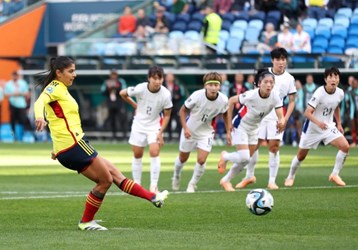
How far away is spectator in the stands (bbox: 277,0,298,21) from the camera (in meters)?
35.0

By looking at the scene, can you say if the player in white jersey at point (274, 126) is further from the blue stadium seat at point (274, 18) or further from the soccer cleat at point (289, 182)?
the blue stadium seat at point (274, 18)

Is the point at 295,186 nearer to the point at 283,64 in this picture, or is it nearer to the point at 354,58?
the point at 283,64

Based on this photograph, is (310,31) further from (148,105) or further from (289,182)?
(148,105)

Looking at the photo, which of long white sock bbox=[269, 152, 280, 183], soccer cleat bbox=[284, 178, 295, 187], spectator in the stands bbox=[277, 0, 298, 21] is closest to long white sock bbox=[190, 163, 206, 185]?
long white sock bbox=[269, 152, 280, 183]

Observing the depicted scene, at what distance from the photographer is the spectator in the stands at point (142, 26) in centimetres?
3581

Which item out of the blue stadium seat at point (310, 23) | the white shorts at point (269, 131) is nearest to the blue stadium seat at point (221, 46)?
the blue stadium seat at point (310, 23)

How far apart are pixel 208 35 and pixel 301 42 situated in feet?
10.9

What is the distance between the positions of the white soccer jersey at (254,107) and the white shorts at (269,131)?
0.64 m

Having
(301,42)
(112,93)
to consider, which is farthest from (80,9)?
(301,42)

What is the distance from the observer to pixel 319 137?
1814 cm

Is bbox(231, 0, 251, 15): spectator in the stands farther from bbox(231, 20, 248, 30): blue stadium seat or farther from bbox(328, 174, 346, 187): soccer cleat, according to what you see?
bbox(328, 174, 346, 187): soccer cleat

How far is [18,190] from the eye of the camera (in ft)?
58.4

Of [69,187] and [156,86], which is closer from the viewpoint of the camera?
[156,86]

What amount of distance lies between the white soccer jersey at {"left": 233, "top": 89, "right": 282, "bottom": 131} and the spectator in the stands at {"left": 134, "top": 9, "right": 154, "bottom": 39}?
18398 mm
